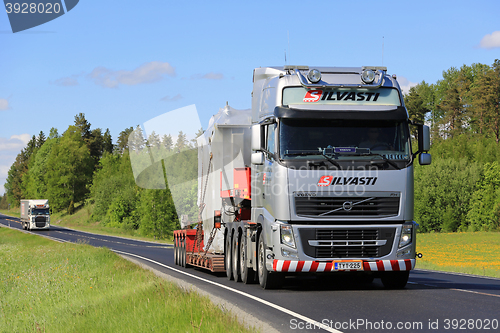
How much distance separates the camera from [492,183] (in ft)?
286

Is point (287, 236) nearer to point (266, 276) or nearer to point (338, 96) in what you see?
point (266, 276)

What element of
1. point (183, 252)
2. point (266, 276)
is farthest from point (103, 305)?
point (183, 252)

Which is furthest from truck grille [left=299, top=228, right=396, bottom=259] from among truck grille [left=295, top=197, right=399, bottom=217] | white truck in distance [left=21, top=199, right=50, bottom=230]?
white truck in distance [left=21, top=199, right=50, bottom=230]

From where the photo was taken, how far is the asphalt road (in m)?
8.91

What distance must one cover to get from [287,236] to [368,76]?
3.78m

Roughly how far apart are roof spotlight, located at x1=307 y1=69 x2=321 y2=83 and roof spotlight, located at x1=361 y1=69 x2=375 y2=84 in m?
0.93

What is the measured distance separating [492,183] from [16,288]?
7921cm

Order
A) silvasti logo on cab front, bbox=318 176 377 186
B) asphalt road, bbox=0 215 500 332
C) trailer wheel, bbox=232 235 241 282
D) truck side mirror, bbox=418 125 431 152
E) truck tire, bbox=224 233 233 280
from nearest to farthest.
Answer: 1. asphalt road, bbox=0 215 500 332
2. silvasti logo on cab front, bbox=318 176 377 186
3. truck side mirror, bbox=418 125 431 152
4. trailer wheel, bbox=232 235 241 282
5. truck tire, bbox=224 233 233 280

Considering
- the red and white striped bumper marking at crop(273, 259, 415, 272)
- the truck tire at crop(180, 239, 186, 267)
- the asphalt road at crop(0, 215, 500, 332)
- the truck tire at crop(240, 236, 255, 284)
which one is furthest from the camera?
the truck tire at crop(180, 239, 186, 267)

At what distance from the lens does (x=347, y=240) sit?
496 inches

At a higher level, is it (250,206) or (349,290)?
(250,206)

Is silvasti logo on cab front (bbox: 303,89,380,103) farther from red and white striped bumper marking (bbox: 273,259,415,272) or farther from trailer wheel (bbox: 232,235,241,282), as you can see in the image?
trailer wheel (bbox: 232,235,241,282)

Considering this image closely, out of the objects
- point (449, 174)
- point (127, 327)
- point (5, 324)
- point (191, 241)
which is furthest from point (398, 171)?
point (449, 174)

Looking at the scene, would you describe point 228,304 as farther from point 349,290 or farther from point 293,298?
point 349,290
